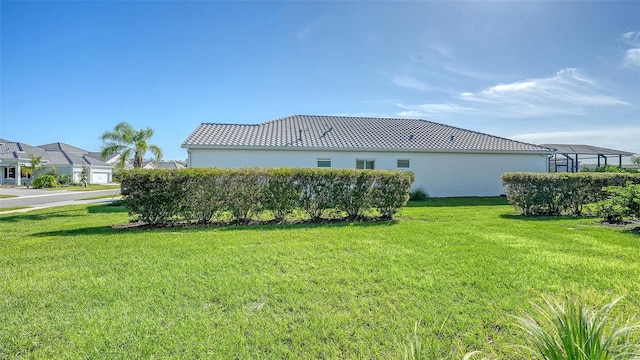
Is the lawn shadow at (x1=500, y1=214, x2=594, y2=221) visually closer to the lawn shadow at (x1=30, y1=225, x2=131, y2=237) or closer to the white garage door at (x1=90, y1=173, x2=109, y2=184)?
the lawn shadow at (x1=30, y1=225, x2=131, y2=237)

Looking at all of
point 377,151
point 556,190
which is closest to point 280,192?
point 377,151

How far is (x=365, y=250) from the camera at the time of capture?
615 cm

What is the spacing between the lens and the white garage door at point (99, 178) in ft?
162

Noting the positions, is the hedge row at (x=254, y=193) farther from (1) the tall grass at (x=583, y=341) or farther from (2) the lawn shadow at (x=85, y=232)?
(1) the tall grass at (x=583, y=341)

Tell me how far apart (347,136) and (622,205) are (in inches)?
498

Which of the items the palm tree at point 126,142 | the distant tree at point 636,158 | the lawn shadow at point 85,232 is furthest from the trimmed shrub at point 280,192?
the distant tree at point 636,158

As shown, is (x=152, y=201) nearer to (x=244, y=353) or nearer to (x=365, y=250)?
(x=365, y=250)

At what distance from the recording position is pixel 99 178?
51.5 m

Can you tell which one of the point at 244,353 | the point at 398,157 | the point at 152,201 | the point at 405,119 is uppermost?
the point at 405,119

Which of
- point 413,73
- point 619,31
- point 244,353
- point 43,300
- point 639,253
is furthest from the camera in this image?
point 413,73

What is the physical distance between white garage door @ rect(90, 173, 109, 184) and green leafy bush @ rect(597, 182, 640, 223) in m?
59.3

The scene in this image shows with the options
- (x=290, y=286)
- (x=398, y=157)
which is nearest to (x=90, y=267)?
(x=290, y=286)

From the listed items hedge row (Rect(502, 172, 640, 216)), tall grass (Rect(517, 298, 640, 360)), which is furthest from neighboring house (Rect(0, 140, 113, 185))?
tall grass (Rect(517, 298, 640, 360))

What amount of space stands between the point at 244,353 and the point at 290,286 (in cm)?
152
